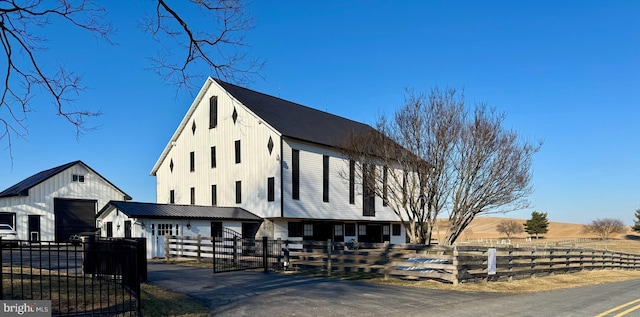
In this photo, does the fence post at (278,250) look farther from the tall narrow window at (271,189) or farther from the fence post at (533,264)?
Result: the tall narrow window at (271,189)

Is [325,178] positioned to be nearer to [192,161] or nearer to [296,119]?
[296,119]

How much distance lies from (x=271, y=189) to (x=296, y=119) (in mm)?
7352

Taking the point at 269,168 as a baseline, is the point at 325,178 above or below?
below

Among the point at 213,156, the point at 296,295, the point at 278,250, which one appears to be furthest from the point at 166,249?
the point at 296,295

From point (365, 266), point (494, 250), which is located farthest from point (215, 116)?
point (494, 250)

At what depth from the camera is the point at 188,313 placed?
33.4 ft

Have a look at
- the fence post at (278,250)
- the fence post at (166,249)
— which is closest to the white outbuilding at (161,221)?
the fence post at (166,249)

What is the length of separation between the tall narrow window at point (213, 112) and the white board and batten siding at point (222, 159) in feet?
0.98

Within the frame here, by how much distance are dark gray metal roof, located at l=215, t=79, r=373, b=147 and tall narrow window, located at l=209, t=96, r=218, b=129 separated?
1310 mm

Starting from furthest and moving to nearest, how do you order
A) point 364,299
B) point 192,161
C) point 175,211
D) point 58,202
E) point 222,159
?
point 58,202 → point 192,161 → point 222,159 → point 175,211 → point 364,299

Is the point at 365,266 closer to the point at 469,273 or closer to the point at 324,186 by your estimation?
the point at 469,273

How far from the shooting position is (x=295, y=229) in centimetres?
3497

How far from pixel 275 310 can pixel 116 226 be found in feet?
70.6

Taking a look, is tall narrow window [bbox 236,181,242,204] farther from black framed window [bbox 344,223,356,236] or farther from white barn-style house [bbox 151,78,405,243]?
black framed window [bbox 344,223,356,236]
